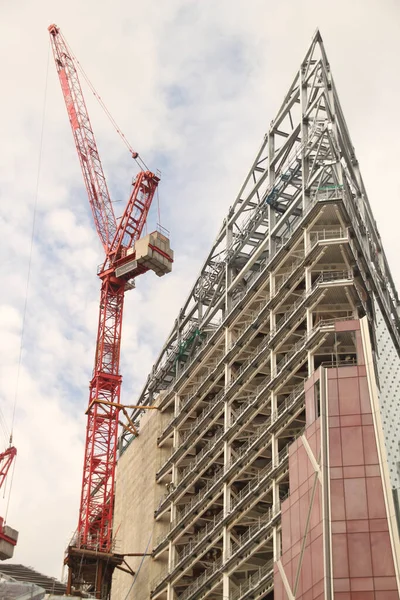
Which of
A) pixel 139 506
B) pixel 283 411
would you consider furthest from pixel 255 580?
pixel 139 506

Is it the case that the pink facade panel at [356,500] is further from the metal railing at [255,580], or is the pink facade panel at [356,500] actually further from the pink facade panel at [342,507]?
the metal railing at [255,580]

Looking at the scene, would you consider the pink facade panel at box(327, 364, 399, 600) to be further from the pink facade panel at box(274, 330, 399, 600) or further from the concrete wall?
the concrete wall

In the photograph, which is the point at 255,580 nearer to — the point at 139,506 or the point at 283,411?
the point at 283,411

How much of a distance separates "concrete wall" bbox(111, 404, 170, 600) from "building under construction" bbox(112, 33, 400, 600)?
0.28 metres

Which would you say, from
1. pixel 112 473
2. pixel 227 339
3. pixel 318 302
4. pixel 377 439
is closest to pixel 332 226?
pixel 318 302

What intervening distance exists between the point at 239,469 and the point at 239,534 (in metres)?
6.34

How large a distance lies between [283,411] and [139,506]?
125 feet

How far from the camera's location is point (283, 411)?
95875 mm

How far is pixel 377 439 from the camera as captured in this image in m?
81.6

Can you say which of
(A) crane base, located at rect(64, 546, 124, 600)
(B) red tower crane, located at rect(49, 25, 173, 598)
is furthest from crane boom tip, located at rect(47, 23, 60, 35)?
(A) crane base, located at rect(64, 546, 124, 600)

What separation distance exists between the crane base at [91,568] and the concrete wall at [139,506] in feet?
7.04

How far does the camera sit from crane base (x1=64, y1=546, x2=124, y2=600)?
4899 inches

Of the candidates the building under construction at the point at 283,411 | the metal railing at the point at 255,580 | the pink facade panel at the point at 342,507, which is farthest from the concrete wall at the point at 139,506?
the pink facade panel at the point at 342,507

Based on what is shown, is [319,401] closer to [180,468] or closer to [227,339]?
[227,339]
